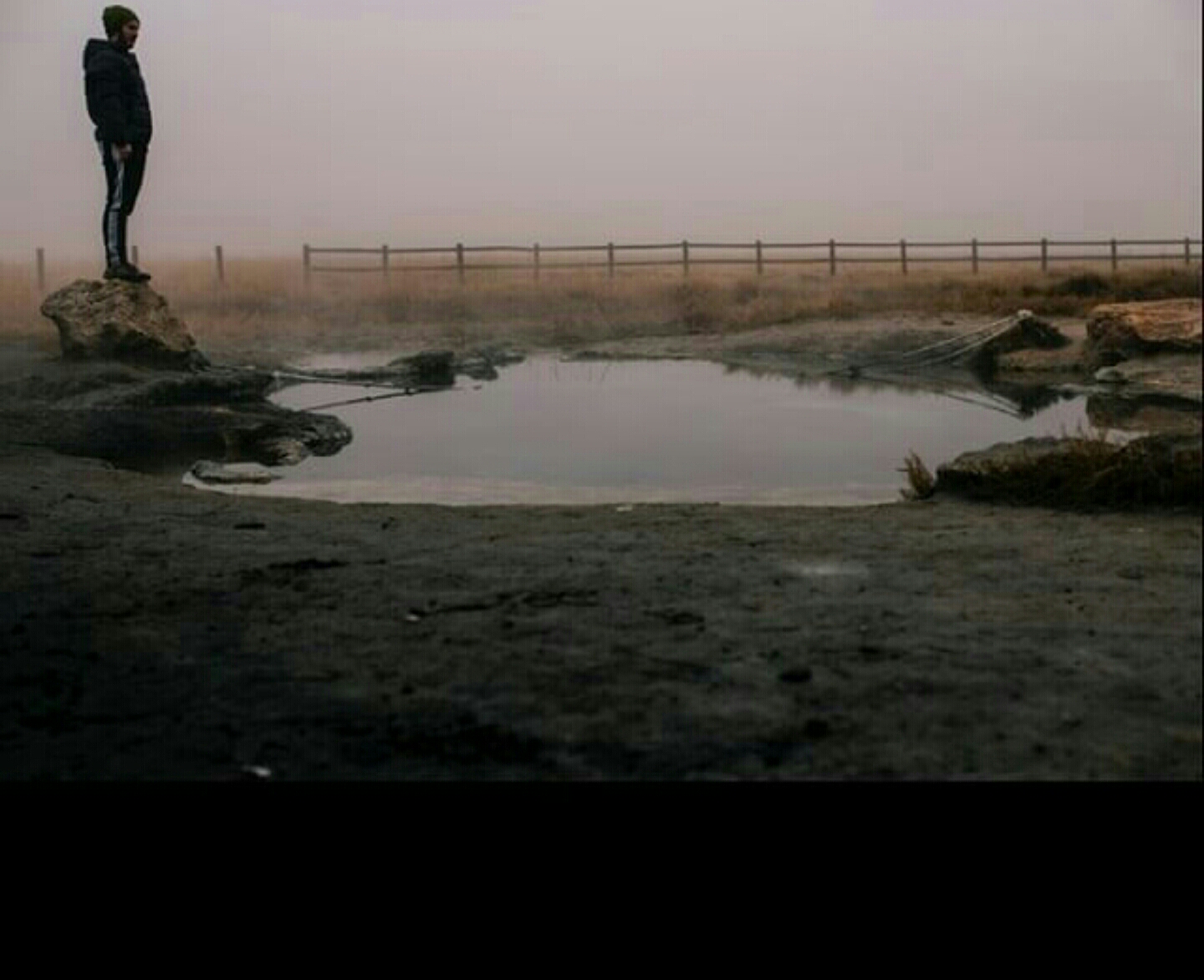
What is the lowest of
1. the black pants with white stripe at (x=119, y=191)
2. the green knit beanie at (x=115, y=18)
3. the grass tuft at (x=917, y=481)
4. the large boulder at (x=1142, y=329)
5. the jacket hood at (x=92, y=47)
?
the grass tuft at (x=917, y=481)

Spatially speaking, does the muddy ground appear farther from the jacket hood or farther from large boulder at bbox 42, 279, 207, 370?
the jacket hood

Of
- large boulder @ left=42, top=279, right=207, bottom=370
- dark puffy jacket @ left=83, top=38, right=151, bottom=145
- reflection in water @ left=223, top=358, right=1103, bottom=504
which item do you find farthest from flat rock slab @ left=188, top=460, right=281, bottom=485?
dark puffy jacket @ left=83, top=38, right=151, bottom=145

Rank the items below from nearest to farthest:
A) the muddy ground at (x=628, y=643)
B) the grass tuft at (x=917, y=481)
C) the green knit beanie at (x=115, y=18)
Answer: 1. the muddy ground at (x=628, y=643)
2. the grass tuft at (x=917, y=481)
3. the green knit beanie at (x=115, y=18)

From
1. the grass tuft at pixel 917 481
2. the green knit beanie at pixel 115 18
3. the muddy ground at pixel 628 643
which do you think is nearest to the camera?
the muddy ground at pixel 628 643

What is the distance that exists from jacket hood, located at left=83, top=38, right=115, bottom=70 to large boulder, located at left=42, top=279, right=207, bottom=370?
15.0 inches

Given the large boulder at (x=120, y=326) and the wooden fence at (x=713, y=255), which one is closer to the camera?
the wooden fence at (x=713, y=255)

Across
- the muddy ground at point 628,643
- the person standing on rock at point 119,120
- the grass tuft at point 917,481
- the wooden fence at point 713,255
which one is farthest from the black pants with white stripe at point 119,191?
the grass tuft at point 917,481

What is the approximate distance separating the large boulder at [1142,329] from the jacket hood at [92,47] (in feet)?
5.58

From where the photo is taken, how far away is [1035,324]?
7.72 feet

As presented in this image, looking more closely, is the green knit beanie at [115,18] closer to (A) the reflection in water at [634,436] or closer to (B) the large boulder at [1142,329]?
(A) the reflection in water at [634,436]

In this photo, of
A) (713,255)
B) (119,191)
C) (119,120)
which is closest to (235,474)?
(119,191)

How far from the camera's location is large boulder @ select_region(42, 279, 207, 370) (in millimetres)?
2646

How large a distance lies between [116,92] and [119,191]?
168mm

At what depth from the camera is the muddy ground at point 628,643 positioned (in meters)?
2.12
